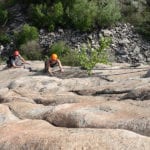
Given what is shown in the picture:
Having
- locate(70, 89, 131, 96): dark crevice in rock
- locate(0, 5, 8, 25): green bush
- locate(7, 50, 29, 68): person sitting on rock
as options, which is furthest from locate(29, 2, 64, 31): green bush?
locate(70, 89, 131, 96): dark crevice in rock

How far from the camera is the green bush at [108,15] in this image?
3158 cm

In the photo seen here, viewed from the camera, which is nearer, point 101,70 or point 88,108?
point 88,108

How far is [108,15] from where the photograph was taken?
104ft

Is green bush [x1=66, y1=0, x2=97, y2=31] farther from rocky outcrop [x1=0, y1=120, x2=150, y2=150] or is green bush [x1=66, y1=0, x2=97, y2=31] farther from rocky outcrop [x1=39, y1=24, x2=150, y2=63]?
rocky outcrop [x1=0, y1=120, x2=150, y2=150]

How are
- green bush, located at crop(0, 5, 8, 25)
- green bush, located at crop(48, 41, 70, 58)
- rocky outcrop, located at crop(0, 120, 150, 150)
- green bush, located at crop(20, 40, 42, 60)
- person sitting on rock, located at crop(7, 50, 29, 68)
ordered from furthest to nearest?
green bush, located at crop(0, 5, 8, 25) < green bush, located at crop(20, 40, 42, 60) < green bush, located at crop(48, 41, 70, 58) < person sitting on rock, located at crop(7, 50, 29, 68) < rocky outcrop, located at crop(0, 120, 150, 150)

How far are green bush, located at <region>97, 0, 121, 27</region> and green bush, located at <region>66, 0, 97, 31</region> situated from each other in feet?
1.49

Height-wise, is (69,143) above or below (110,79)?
above

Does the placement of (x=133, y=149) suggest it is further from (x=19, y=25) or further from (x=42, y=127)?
(x=19, y=25)

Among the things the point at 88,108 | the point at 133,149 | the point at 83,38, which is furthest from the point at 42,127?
the point at 83,38

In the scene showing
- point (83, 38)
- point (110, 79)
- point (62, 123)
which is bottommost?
point (83, 38)

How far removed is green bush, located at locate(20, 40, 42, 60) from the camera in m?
29.1

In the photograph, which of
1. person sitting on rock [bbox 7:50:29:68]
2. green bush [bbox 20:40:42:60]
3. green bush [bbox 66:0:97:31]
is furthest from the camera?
green bush [bbox 66:0:97:31]

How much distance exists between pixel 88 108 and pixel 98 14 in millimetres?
22881

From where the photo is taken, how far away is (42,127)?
864cm
